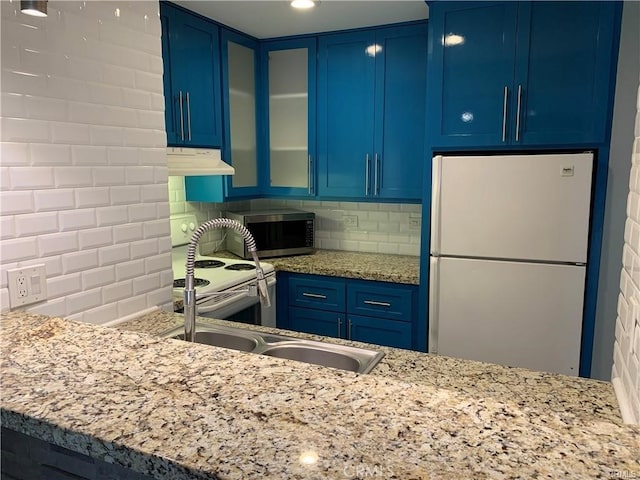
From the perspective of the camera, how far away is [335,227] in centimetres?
364

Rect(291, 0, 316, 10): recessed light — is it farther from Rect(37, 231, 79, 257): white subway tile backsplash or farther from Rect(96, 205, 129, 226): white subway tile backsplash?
Rect(37, 231, 79, 257): white subway tile backsplash

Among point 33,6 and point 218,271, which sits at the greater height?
point 33,6

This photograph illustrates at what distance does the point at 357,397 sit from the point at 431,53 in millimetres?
2167

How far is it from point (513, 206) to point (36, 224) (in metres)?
2.02

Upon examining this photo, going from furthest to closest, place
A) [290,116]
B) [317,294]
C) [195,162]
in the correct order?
[290,116] → [317,294] → [195,162]

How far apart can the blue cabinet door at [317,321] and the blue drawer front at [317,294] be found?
0.03 m

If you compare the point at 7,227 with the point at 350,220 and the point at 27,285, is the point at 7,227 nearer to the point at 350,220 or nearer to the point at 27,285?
the point at 27,285

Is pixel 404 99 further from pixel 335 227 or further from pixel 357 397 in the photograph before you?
pixel 357 397

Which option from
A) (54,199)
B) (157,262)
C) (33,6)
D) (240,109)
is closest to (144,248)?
(157,262)

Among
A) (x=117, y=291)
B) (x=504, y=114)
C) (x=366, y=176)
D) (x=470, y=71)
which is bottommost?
(x=117, y=291)

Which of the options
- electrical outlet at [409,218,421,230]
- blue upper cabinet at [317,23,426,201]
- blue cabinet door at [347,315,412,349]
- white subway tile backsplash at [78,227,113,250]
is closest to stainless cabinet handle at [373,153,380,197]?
blue upper cabinet at [317,23,426,201]

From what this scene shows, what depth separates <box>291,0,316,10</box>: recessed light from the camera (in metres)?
2.53

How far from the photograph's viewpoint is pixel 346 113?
10.4ft

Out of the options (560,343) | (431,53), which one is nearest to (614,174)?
(560,343)
